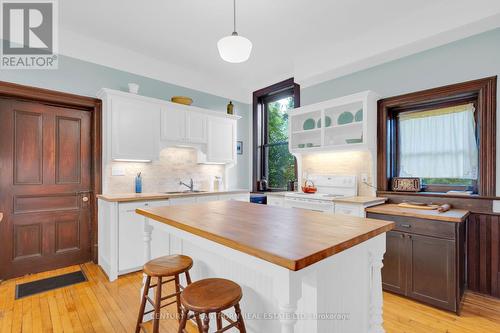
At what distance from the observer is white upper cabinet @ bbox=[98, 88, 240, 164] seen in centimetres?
334

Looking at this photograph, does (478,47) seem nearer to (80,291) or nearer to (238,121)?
(238,121)

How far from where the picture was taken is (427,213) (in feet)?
7.76

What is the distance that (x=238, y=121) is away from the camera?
5227mm

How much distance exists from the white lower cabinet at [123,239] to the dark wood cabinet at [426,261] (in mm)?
2466

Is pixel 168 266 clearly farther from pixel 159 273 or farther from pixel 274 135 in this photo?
pixel 274 135

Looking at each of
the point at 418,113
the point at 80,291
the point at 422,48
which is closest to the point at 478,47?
the point at 422,48

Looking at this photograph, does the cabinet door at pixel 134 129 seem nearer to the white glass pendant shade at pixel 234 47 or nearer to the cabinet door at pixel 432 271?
the white glass pendant shade at pixel 234 47

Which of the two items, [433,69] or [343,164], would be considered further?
[343,164]

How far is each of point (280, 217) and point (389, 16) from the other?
282 cm

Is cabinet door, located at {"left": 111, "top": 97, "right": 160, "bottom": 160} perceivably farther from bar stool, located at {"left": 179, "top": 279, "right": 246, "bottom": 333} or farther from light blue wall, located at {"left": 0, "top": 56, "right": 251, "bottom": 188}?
bar stool, located at {"left": 179, "top": 279, "right": 246, "bottom": 333}

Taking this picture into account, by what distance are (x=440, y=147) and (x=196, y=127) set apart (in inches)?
136

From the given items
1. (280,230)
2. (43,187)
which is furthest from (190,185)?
(280,230)

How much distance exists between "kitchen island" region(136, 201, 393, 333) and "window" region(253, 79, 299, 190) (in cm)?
294

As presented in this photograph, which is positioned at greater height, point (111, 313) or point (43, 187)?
point (43, 187)
